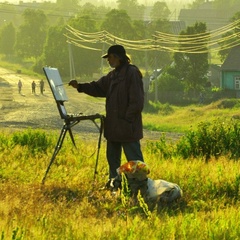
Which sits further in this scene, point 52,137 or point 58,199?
point 52,137

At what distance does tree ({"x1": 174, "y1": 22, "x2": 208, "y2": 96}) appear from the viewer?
54.6 meters

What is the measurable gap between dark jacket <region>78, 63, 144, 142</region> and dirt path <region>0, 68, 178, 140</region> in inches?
729

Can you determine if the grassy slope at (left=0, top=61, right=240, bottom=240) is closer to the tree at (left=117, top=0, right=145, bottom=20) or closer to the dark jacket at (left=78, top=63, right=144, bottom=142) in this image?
the dark jacket at (left=78, top=63, right=144, bottom=142)

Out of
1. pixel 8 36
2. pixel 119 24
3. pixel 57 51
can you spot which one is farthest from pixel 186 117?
pixel 8 36

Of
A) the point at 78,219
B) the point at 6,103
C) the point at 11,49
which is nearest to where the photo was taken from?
the point at 78,219

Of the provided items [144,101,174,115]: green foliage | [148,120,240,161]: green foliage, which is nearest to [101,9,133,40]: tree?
[144,101,174,115]: green foliage

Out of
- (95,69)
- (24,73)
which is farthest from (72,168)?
(24,73)

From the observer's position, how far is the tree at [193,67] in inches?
2148

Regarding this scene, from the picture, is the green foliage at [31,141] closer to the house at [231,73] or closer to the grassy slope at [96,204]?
the grassy slope at [96,204]

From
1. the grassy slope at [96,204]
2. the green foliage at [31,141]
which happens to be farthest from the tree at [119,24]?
the grassy slope at [96,204]

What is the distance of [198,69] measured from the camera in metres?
54.8

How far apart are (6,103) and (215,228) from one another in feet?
137

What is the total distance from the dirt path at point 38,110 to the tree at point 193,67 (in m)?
7.54

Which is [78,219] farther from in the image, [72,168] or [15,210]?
[72,168]
